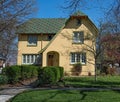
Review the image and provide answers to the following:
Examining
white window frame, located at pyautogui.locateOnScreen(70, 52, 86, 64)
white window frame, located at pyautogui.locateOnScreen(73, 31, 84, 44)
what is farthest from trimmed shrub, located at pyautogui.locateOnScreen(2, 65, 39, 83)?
white window frame, located at pyautogui.locateOnScreen(73, 31, 84, 44)

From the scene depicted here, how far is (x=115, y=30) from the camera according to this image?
36.5 meters

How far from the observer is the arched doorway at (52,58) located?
43.0 metres

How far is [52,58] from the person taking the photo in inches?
1721

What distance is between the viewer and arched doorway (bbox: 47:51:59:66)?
1693 inches

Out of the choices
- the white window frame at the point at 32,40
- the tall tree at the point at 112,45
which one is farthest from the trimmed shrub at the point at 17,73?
the white window frame at the point at 32,40

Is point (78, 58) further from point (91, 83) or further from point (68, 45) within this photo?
point (91, 83)

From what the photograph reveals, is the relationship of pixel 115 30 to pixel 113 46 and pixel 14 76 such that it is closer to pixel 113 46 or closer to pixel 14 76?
pixel 113 46

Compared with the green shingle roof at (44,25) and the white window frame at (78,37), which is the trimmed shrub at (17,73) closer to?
the white window frame at (78,37)

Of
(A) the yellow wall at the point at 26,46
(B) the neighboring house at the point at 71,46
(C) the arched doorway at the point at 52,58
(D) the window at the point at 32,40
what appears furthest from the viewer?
(D) the window at the point at 32,40

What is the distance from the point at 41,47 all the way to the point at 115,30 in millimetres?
12758

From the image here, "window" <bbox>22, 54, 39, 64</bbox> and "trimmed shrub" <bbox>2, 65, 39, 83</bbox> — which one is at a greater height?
"window" <bbox>22, 54, 39, 64</bbox>

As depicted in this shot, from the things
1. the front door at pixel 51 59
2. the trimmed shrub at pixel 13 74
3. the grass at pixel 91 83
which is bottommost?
the grass at pixel 91 83

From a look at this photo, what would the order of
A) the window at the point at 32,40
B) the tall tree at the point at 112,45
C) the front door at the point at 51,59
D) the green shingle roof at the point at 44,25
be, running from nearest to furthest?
the tall tree at the point at 112,45
the front door at the point at 51,59
the green shingle roof at the point at 44,25
the window at the point at 32,40

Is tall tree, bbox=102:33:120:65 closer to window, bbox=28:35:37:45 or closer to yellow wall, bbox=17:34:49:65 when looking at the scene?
yellow wall, bbox=17:34:49:65
